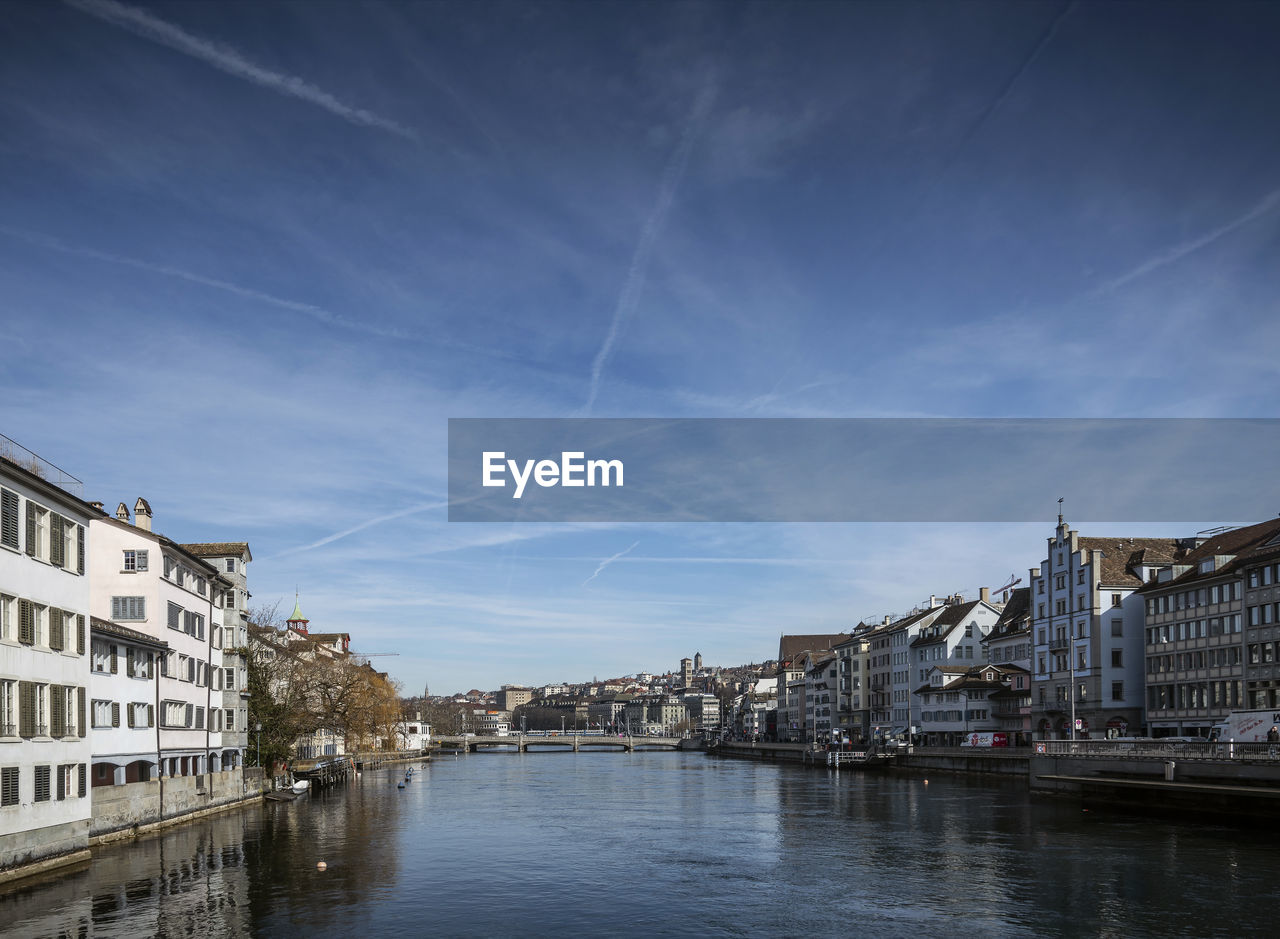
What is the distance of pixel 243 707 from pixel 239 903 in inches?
1904

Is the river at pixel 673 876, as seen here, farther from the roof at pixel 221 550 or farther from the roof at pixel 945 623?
→ the roof at pixel 945 623

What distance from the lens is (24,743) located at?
4350cm

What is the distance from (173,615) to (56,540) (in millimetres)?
23548

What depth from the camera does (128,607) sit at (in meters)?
65.2

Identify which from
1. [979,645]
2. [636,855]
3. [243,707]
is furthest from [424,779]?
[636,855]

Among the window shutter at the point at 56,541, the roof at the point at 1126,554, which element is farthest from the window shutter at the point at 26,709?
the roof at the point at 1126,554

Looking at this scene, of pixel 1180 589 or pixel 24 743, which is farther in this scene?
pixel 1180 589

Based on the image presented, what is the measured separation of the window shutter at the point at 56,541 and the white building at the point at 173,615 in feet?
49.1

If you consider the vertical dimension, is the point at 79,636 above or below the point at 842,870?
above

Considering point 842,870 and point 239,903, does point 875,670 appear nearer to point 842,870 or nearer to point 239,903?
point 842,870

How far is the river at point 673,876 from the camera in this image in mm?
38719

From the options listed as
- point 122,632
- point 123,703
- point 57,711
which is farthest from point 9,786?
point 123,703

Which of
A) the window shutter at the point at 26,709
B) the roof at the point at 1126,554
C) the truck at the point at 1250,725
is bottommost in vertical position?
the truck at the point at 1250,725

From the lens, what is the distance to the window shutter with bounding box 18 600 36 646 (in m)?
43.9
